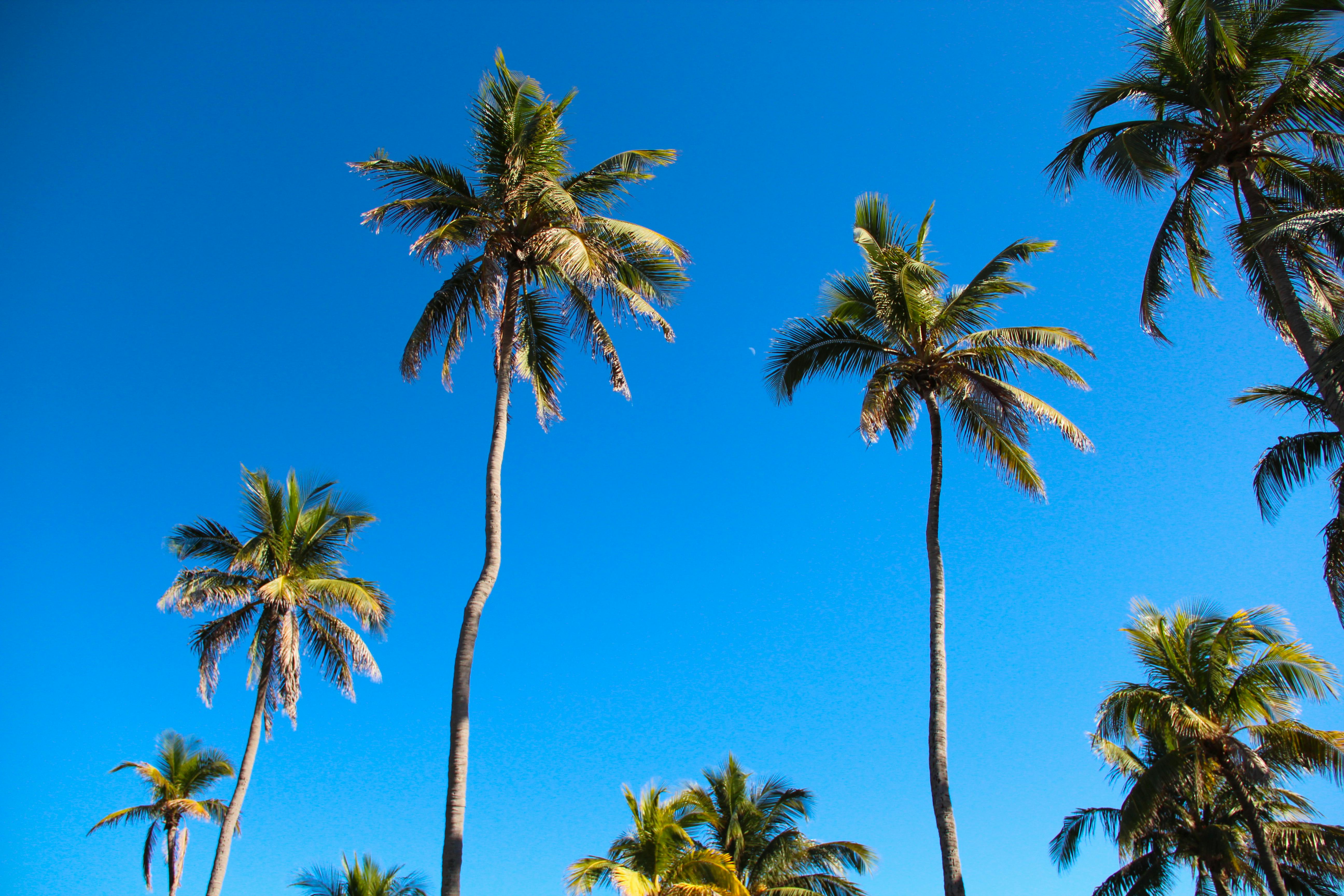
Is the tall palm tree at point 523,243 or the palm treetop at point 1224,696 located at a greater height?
the tall palm tree at point 523,243

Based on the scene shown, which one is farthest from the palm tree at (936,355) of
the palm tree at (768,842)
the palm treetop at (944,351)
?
the palm tree at (768,842)

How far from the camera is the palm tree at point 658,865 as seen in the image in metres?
14.9

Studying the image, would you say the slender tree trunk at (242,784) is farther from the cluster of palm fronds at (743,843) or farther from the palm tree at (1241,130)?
the palm tree at (1241,130)

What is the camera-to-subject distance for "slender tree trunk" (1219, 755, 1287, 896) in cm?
1702

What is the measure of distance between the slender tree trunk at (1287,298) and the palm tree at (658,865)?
40.9 ft

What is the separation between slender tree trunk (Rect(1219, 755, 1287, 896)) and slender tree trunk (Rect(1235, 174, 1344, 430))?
8484 mm

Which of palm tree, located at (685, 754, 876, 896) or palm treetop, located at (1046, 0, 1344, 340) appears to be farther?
palm tree, located at (685, 754, 876, 896)

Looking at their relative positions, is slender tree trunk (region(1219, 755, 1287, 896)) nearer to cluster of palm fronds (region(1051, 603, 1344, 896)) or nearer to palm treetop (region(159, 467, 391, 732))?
cluster of palm fronds (region(1051, 603, 1344, 896))

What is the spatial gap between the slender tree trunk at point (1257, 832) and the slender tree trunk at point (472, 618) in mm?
15407

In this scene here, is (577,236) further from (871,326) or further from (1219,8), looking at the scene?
(1219,8)

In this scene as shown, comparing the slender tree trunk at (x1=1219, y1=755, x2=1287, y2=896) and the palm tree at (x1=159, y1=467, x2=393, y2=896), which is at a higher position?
the palm tree at (x1=159, y1=467, x2=393, y2=896)

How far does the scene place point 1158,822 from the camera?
19.3 metres

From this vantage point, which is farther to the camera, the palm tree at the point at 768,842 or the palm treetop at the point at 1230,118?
the palm tree at the point at 768,842

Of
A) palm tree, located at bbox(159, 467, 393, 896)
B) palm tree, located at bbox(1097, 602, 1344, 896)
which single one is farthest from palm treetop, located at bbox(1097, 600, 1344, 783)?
palm tree, located at bbox(159, 467, 393, 896)
